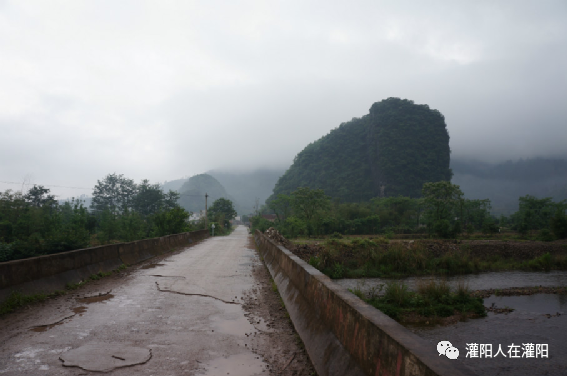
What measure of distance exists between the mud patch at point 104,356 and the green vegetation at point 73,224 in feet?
17.9

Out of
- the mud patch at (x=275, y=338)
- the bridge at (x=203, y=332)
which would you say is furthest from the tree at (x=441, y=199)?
the bridge at (x=203, y=332)

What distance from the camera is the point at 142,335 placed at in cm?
503

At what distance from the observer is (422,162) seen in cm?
11838

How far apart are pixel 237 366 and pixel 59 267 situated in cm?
658

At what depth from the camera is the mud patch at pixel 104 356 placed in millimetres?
3912

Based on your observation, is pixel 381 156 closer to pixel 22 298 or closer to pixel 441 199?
pixel 441 199

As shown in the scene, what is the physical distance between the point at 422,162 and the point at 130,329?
405 feet

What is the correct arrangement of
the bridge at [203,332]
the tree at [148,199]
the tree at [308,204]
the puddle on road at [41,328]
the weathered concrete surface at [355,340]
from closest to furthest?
the weathered concrete surface at [355,340] → the bridge at [203,332] → the puddle on road at [41,328] → the tree at [308,204] → the tree at [148,199]

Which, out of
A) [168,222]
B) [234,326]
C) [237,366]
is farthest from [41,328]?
[168,222]

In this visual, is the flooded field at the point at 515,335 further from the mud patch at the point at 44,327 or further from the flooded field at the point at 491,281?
the mud patch at the point at 44,327

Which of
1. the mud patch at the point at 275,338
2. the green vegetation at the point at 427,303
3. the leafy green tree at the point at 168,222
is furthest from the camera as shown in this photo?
the leafy green tree at the point at 168,222

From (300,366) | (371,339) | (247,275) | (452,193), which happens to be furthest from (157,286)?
(452,193)

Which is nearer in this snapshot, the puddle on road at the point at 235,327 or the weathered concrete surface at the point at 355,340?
the weathered concrete surface at the point at 355,340

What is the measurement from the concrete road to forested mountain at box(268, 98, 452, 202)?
114m
